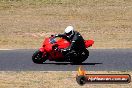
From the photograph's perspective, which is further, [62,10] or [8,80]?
[62,10]

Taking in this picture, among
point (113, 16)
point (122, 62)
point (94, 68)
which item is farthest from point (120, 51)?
point (113, 16)

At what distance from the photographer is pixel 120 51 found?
1057 inches

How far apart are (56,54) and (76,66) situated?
89 centimetres

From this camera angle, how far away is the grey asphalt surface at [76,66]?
73.6ft

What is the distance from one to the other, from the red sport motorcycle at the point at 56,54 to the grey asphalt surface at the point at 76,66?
0.75ft

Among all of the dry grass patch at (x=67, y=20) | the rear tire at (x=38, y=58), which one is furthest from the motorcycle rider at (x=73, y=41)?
the dry grass patch at (x=67, y=20)

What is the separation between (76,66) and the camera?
75.4ft

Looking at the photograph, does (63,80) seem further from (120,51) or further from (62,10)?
(62,10)

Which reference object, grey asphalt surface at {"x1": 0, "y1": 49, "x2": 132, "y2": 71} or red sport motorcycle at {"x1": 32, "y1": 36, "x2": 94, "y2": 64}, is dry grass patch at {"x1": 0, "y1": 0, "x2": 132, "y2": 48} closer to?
grey asphalt surface at {"x1": 0, "y1": 49, "x2": 132, "y2": 71}

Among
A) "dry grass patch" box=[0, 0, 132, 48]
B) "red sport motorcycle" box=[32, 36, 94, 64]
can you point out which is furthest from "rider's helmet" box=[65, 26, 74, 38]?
"dry grass patch" box=[0, 0, 132, 48]

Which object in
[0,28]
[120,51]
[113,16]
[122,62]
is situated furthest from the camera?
[113,16]

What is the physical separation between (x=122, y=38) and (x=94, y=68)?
949 cm

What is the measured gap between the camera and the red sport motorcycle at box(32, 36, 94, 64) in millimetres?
23125

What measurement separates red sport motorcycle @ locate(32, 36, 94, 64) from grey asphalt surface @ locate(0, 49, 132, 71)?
23 cm
